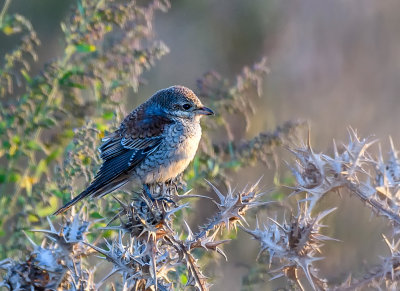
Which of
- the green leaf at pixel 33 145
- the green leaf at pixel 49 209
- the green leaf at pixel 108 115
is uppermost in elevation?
the green leaf at pixel 33 145

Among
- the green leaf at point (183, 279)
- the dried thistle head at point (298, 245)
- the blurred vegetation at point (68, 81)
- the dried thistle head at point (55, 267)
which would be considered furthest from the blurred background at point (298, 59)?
the dried thistle head at point (55, 267)

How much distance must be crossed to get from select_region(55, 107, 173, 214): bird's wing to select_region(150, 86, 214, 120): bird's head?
0.29 feet

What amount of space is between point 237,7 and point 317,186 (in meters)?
7.10

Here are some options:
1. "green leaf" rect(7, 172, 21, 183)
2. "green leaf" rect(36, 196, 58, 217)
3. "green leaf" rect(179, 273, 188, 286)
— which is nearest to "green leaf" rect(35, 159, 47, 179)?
"green leaf" rect(7, 172, 21, 183)

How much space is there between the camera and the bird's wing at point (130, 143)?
4.65 metres

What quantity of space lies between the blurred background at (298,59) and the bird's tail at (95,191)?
2011mm

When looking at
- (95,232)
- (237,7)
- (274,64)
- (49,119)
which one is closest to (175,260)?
(95,232)

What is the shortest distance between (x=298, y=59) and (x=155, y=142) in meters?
4.01

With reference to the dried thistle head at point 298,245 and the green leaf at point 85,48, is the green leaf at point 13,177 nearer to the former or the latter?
the green leaf at point 85,48

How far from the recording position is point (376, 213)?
286 centimetres

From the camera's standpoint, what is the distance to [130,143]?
481 centimetres

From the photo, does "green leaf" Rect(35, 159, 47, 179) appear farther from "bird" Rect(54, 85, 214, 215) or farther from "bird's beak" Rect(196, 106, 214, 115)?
"bird's beak" Rect(196, 106, 214, 115)

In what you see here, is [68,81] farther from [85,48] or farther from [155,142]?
[155,142]

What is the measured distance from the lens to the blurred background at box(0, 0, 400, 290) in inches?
274
